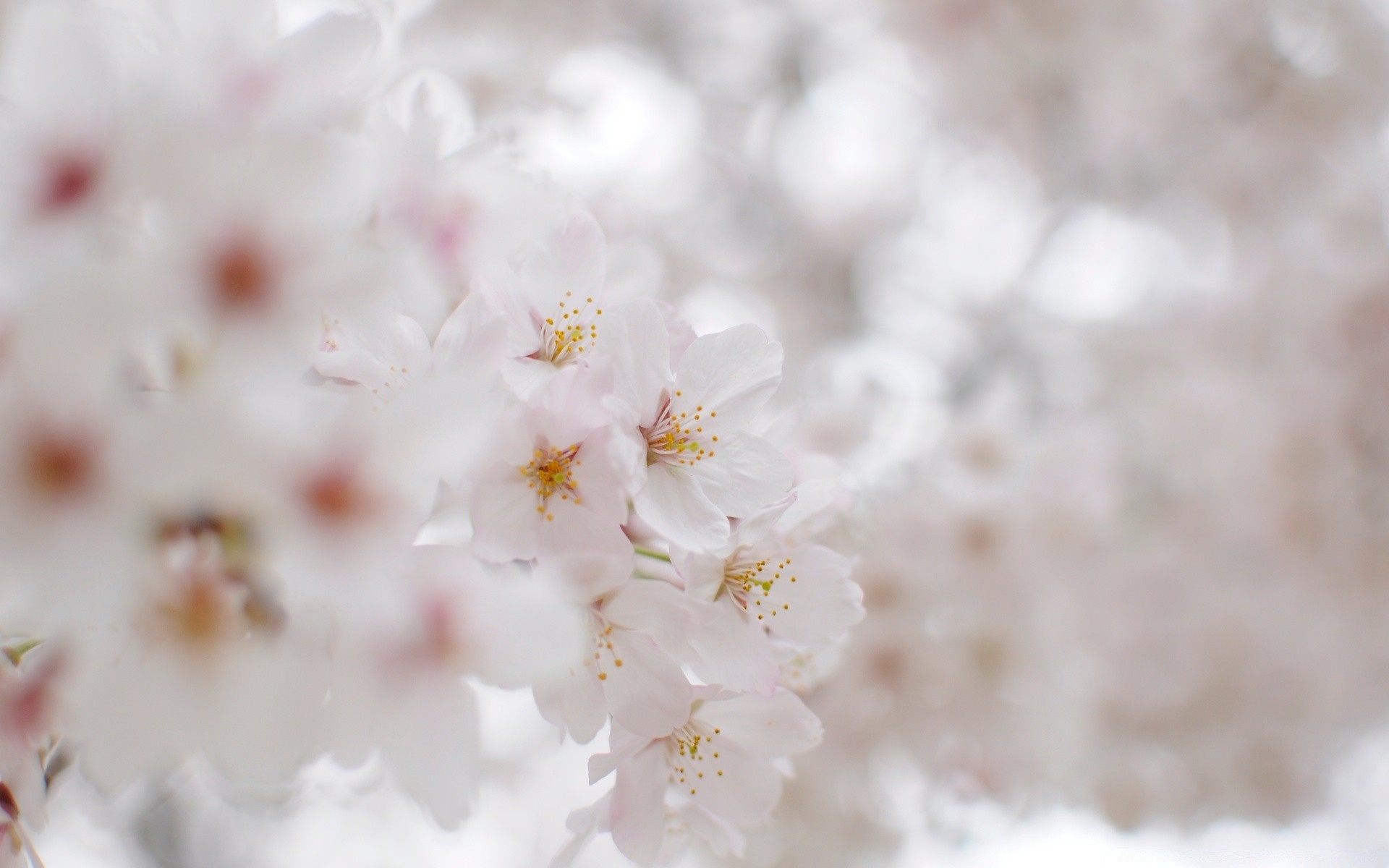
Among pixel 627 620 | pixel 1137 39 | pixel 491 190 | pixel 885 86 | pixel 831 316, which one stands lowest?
→ pixel 627 620

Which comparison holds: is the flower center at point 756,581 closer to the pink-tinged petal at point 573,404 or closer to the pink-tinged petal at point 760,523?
the pink-tinged petal at point 760,523

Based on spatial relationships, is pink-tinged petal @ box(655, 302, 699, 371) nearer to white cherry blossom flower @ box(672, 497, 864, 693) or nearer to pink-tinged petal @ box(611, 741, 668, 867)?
white cherry blossom flower @ box(672, 497, 864, 693)

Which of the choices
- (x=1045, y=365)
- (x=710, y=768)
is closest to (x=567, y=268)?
(x=710, y=768)

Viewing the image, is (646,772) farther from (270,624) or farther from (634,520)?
(270,624)

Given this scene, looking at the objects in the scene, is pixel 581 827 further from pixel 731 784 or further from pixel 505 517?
pixel 505 517

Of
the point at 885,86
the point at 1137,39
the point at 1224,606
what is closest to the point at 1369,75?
the point at 1137,39

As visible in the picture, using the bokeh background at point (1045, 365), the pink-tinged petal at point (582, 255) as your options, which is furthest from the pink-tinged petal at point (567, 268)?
the bokeh background at point (1045, 365)

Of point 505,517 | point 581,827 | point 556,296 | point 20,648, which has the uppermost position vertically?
point 556,296
